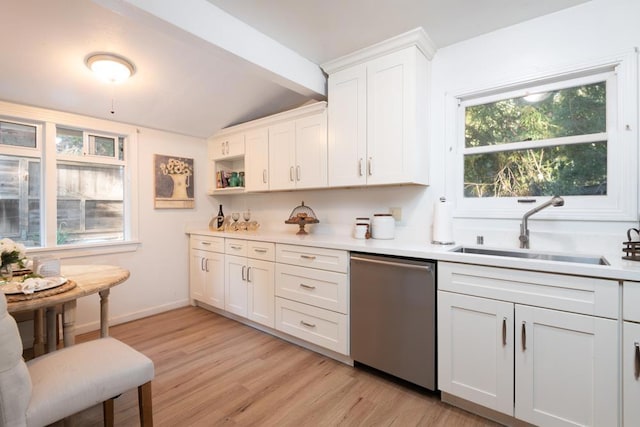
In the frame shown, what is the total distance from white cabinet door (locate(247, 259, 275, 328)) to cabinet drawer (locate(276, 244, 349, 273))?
0.19 m

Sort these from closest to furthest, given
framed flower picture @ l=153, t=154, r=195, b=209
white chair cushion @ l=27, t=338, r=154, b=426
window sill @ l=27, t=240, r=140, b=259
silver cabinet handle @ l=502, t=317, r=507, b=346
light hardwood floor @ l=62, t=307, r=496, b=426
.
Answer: white chair cushion @ l=27, t=338, r=154, b=426 < silver cabinet handle @ l=502, t=317, r=507, b=346 < light hardwood floor @ l=62, t=307, r=496, b=426 < window sill @ l=27, t=240, r=140, b=259 < framed flower picture @ l=153, t=154, r=195, b=209

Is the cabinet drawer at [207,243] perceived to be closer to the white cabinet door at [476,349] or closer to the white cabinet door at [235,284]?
the white cabinet door at [235,284]

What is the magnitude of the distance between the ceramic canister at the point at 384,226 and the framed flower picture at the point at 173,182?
2382 mm

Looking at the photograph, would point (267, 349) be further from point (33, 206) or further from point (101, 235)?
point (33, 206)

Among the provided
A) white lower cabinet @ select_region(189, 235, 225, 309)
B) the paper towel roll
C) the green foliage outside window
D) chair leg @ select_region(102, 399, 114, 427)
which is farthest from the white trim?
chair leg @ select_region(102, 399, 114, 427)

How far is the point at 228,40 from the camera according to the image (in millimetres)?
1920

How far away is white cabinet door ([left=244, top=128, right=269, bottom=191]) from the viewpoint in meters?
3.13

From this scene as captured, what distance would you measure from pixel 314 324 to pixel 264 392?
2.01 ft

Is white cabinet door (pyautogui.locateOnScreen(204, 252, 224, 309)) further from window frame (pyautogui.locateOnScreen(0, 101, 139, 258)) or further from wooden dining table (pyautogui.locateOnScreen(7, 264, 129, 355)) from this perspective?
wooden dining table (pyautogui.locateOnScreen(7, 264, 129, 355))

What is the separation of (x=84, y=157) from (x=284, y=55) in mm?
2214

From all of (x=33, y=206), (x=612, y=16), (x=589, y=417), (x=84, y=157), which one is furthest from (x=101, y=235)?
(x=612, y=16)

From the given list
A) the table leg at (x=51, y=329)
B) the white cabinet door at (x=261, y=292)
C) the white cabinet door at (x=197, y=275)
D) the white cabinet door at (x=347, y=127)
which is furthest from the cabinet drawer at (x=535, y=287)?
the white cabinet door at (x=197, y=275)

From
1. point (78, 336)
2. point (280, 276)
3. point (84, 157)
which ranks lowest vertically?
point (78, 336)

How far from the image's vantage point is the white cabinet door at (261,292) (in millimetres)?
Answer: 2656
